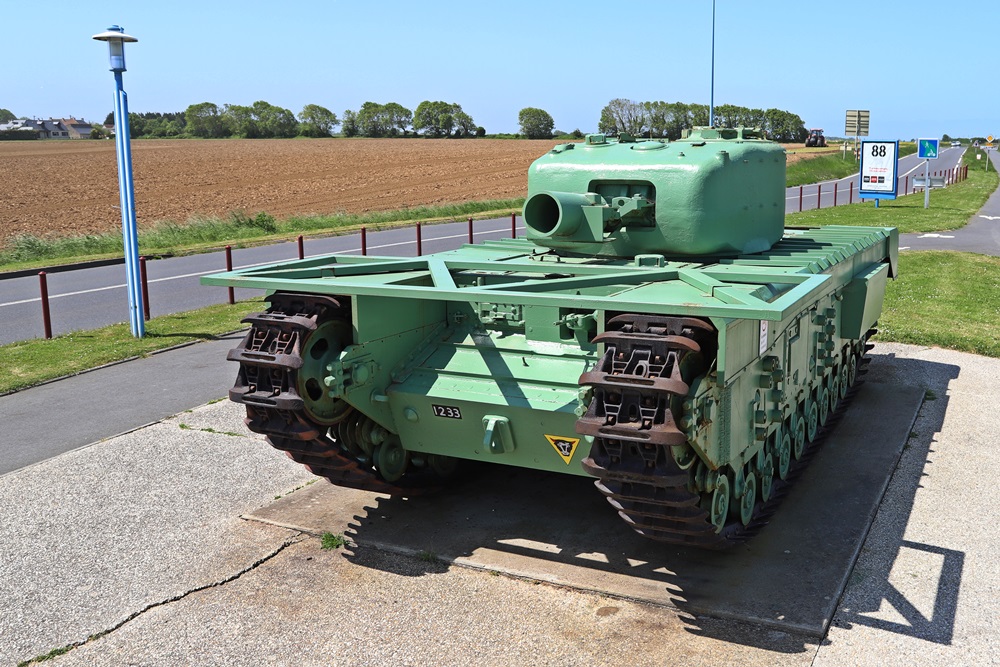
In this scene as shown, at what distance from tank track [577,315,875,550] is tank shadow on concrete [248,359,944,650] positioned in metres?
0.61

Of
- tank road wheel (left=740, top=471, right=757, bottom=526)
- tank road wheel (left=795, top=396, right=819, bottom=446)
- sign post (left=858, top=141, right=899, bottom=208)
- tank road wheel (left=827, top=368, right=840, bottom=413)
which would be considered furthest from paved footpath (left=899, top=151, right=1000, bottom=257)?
tank road wheel (left=740, top=471, right=757, bottom=526)

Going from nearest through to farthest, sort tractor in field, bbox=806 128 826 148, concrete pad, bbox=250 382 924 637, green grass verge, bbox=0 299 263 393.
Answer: concrete pad, bbox=250 382 924 637
green grass verge, bbox=0 299 263 393
tractor in field, bbox=806 128 826 148

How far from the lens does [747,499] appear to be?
671 centimetres

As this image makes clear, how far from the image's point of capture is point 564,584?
622 cm

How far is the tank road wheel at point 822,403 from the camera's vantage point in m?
8.77

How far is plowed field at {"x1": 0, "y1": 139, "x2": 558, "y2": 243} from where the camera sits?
1336 inches

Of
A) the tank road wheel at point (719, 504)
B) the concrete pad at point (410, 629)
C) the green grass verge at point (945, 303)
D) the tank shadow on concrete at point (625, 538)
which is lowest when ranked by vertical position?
the concrete pad at point (410, 629)

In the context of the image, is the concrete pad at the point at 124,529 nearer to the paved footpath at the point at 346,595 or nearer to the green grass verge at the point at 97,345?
the paved footpath at the point at 346,595

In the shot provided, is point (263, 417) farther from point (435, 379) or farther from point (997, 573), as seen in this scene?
point (997, 573)

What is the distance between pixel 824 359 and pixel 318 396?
4.19m

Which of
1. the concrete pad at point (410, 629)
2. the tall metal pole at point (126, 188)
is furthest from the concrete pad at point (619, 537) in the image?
the tall metal pole at point (126, 188)

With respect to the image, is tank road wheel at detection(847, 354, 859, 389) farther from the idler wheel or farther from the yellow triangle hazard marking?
the idler wheel

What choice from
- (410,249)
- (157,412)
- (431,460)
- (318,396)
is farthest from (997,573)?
(410,249)

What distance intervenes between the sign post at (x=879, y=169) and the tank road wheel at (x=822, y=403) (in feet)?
79.1
